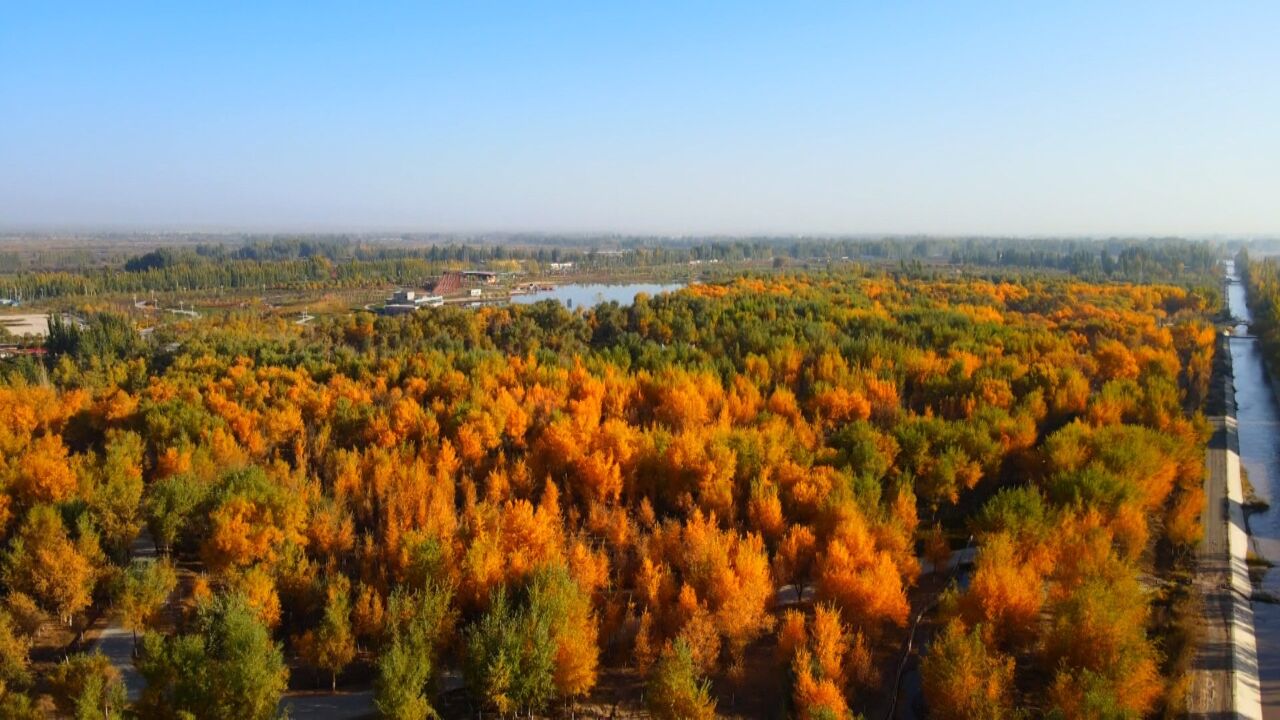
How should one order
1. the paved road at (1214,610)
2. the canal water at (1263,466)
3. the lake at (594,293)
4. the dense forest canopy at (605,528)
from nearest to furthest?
the dense forest canopy at (605,528) → the paved road at (1214,610) → the canal water at (1263,466) → the lake at (594,293)

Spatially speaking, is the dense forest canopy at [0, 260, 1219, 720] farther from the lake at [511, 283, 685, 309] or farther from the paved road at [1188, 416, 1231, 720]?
the lake at [511, 283, 685, 309]

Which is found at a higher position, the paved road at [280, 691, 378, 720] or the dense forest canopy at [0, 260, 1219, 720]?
the dense forest canopy at [0, 260, 1219, 720]

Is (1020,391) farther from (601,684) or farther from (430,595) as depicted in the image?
(430,595)

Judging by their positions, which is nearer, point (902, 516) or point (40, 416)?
point (902, 516)

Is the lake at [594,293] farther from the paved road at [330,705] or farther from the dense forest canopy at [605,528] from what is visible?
the paved road at [330,705]

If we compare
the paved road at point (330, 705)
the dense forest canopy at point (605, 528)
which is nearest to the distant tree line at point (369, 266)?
the dense forest canopy at point (605, 528)

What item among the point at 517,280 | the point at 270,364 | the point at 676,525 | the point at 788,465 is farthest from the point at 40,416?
the point at 517,280

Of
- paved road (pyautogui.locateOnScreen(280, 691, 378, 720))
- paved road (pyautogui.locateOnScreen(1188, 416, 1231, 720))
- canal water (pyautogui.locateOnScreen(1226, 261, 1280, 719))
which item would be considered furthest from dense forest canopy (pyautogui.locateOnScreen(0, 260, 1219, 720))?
canal water (pyautogui.locateOnScreen(1226, 261, 1280, 719))
